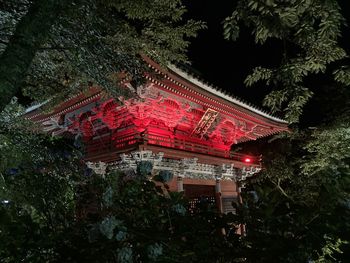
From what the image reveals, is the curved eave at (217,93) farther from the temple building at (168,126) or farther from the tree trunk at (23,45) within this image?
the tree trunk at (23,45)

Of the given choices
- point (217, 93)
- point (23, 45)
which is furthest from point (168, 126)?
point (23, 45)

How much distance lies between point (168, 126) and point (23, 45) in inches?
321

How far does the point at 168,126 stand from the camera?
34.2 feet

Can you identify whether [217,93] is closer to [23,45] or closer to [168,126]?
[168,126]

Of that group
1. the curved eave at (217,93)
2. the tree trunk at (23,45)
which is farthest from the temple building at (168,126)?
the tree trunk at (23,45)

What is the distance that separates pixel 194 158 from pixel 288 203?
27.1 feet

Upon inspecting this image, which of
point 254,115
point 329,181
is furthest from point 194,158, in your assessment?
point 329,181

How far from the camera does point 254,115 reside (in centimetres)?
1226

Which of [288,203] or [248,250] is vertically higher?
[288,203]

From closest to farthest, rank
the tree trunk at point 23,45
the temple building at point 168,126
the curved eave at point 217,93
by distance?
the tree trunk at point 23,45, the curved eave at point 217,93, the temple building at point 168,126

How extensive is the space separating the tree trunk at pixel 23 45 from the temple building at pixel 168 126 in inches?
169

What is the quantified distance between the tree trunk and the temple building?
4298 millimetres

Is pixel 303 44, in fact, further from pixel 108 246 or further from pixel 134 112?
pixel 134 112

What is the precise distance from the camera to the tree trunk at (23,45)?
224 cm
